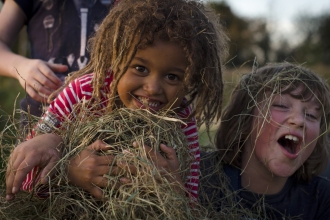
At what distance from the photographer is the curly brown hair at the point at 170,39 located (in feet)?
6.82

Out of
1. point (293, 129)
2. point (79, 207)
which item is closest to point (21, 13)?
point (79, 207)

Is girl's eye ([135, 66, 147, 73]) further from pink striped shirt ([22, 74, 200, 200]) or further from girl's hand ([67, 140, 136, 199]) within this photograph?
girl's hand ([67, 140, 136, 199])

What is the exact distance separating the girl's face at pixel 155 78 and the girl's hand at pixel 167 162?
0.23m

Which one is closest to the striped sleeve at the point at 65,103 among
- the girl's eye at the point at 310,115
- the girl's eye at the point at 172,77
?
the girl's eye at the point at 172,77

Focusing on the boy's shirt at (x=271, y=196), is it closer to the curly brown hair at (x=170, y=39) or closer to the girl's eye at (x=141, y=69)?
the curly brown hair at (x=170, y=39)

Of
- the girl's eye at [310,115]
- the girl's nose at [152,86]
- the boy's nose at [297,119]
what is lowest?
the girl's nose at [152,86]

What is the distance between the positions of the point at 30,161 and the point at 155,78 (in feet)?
1.99

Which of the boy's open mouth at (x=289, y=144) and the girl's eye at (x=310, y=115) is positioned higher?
the girl's eye at (x=310, y=115)

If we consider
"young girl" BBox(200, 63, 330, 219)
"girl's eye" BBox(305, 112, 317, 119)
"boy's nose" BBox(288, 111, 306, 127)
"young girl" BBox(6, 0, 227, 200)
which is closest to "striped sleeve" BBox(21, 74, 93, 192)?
"young girl" BBox(6, 0, 227, 200)

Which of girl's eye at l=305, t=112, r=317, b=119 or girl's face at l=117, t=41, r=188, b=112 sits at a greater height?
girl's eye at l=305, t=112, r=317, b=119

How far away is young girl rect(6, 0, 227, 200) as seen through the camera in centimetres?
193

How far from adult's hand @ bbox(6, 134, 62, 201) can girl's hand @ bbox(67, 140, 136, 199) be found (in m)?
0.08

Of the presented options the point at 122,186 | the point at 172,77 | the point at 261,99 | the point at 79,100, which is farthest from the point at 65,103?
the point at 261,99

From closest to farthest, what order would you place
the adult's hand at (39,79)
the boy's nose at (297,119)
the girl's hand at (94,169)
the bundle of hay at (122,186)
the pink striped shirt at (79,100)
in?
the bundle of hay at (122,186) < the girl's hand at (94,169) < the pink striped shirt at (79,100) < the adult's hand at (39,79) < the boy's nose at (297,119)
